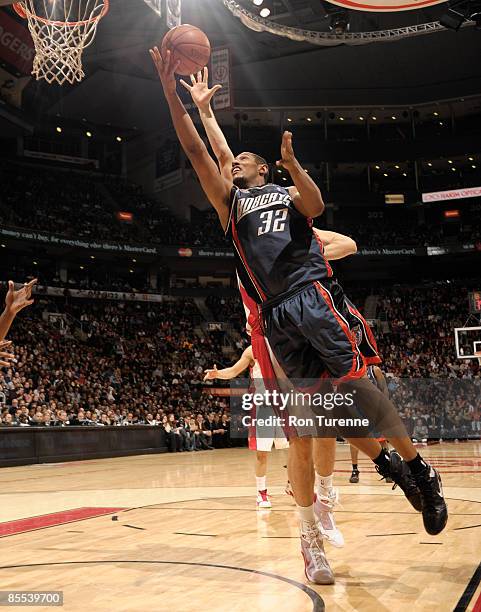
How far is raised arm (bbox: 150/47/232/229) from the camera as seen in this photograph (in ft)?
12.3

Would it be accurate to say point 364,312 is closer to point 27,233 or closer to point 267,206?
point 27,233

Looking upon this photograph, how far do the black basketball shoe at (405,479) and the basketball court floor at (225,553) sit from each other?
1.20 ft

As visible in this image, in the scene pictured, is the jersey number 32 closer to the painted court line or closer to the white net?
the painted court line

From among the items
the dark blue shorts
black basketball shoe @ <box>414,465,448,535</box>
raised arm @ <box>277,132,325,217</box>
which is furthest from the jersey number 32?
black basketball shoe @ <box>414,465,448,535</box>

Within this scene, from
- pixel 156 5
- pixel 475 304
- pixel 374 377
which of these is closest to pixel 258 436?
pixel 374 377

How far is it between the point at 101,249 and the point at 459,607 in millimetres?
27829

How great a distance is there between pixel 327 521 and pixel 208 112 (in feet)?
8.88

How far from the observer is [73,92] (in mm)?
32750

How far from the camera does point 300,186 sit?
11.5 feet

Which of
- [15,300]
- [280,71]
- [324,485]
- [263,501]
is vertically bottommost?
[263,501]

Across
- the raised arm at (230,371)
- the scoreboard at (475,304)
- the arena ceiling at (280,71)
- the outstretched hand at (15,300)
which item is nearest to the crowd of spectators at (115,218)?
the arena ceiling at (280,71)

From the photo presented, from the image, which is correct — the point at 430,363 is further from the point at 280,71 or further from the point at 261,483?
the point at 261,483

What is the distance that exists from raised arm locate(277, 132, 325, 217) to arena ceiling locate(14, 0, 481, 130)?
22933 mm
